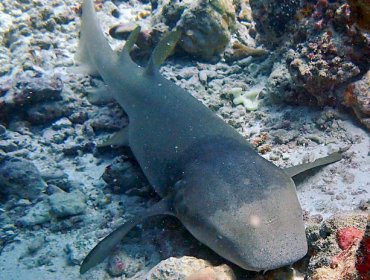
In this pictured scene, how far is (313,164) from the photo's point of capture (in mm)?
3404

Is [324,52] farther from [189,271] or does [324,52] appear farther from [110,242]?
[110,242]

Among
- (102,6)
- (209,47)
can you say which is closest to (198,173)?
(209,47)

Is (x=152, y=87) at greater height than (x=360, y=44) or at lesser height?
lesser

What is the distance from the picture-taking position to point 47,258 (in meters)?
3.53

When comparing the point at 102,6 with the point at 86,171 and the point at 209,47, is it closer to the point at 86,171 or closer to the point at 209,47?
the point at 209,47

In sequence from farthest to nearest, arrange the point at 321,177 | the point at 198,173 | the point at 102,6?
the point at 102,6 → the point at 321,177 → the point at 198,173

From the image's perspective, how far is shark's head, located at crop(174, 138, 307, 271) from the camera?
2.42 metres

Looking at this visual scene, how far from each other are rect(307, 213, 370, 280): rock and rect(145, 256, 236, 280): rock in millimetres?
587

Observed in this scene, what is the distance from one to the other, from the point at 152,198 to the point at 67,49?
12.6 ft

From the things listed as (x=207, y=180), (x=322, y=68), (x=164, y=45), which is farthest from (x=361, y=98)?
(x=164, y=45)

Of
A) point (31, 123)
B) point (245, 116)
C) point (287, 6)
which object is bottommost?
point (31, 123)

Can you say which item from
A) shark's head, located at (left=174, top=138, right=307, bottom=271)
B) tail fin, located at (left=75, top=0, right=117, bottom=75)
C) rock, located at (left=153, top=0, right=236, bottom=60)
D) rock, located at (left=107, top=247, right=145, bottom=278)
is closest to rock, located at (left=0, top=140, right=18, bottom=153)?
tail fin, located at (left=75, top=0, right=117, bottom=75)

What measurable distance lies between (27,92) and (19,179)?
1.54 m

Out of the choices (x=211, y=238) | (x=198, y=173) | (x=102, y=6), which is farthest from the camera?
(x=102, y=6)
